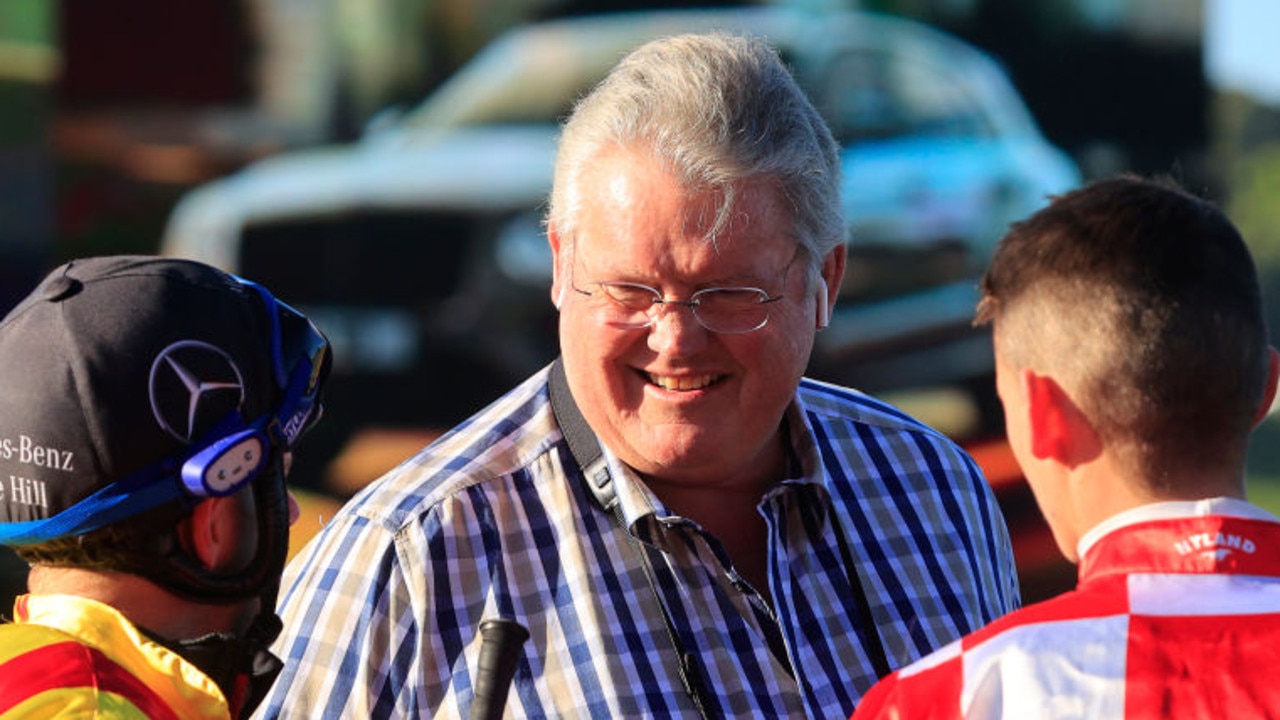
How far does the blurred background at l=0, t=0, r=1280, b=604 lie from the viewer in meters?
5.40

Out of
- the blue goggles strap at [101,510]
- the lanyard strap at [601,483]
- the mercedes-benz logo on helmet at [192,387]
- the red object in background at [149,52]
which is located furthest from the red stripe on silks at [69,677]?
the red object in background at [149,52]

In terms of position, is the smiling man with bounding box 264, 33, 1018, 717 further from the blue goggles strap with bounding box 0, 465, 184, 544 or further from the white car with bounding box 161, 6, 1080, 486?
the white car with bounding box 161, 6, 1080, 486

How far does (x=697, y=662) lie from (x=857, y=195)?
337 centimetres

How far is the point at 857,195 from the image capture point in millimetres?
5402

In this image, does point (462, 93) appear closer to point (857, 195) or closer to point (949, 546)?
point (857, 195)

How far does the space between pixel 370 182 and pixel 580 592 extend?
→ 3420 mm

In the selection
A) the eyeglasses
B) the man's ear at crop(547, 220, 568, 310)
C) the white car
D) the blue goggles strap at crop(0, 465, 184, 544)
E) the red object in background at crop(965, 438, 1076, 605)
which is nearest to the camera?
the blue goggles strap at crop(0, 465, 184, 544)

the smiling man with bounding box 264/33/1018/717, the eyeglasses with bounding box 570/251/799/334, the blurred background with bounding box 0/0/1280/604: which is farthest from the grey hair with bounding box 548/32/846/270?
the blurred background with bounding box 0/0/1280/604

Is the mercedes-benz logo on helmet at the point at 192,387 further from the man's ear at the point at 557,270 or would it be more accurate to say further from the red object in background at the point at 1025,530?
the red object in background at the point at 1025,530

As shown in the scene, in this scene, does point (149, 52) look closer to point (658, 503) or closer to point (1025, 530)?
point (1025, 530)

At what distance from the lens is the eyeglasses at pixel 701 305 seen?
7.63ft

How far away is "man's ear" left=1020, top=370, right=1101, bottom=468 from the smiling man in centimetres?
60

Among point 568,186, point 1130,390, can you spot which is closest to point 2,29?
point 568,186

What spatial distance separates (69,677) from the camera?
1.64 metres
